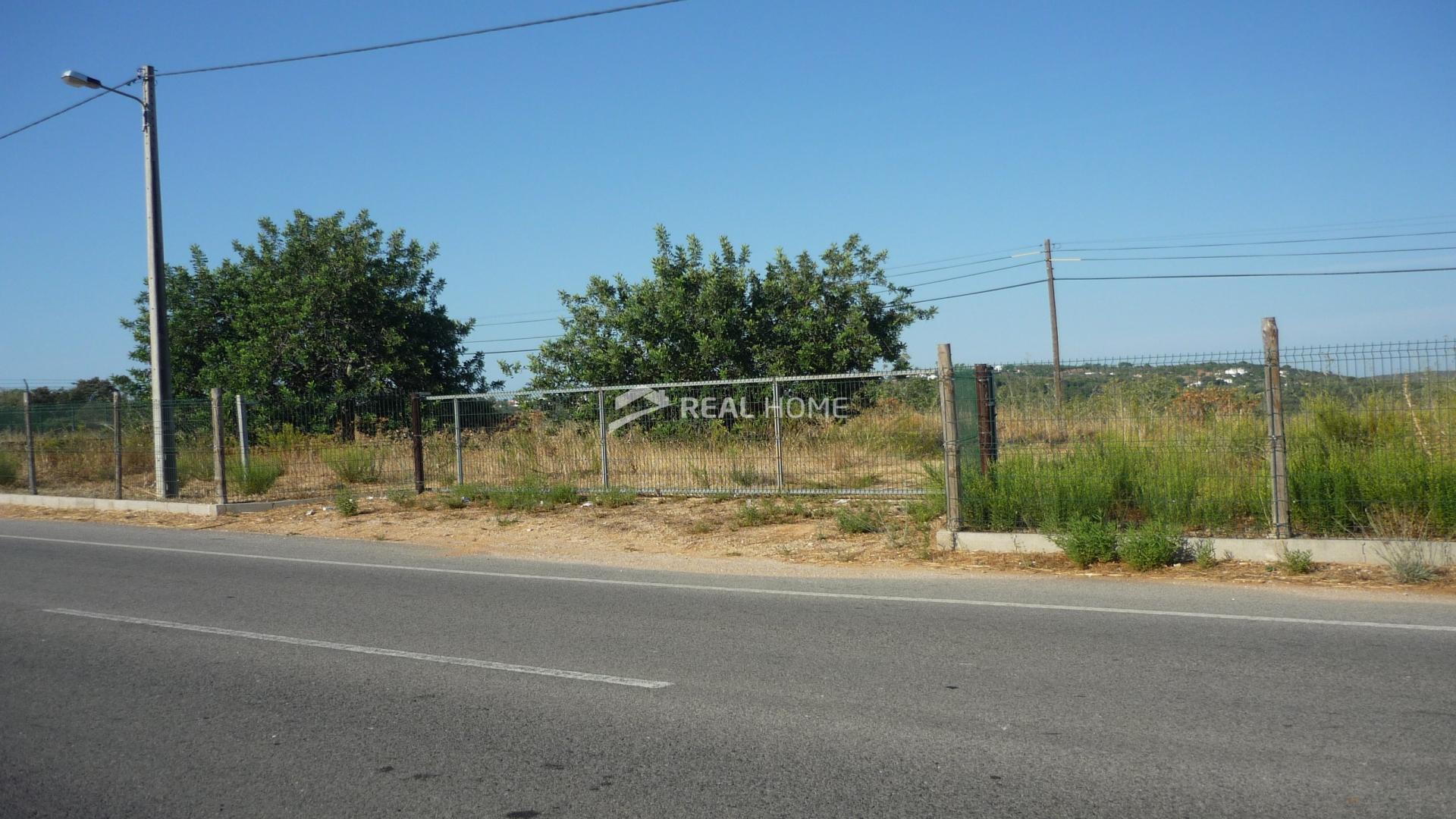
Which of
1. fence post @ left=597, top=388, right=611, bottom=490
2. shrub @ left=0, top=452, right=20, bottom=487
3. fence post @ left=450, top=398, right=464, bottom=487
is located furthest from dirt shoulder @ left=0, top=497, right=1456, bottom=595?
shrub @ left=0, top=452, right=20, bottom=487

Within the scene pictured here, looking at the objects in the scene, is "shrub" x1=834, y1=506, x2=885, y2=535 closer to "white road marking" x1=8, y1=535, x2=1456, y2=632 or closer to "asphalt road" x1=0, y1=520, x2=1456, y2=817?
"asphalt road" x1=0, y1=520, x2=1456, y2=817

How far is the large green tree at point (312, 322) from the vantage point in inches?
1219

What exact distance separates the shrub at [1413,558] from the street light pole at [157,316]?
63.6ft

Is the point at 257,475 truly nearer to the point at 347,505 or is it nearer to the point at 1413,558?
the point at 347,505

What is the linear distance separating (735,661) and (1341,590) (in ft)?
18.1

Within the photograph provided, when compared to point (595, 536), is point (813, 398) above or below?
above

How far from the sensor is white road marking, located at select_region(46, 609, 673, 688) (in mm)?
6445

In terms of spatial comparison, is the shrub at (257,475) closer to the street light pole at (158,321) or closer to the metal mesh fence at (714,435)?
the street light pole at (158,321)

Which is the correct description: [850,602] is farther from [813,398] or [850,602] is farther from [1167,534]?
[813,398]

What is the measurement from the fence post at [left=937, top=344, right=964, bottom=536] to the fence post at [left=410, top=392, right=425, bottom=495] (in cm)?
1049

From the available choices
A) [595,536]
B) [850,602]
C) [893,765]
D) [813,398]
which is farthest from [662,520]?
[893,765]

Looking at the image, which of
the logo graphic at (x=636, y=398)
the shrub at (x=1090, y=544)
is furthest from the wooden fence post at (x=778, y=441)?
the shrub at (x=1090, y=544)

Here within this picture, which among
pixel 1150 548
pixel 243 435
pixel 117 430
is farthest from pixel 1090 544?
pixel 117 430

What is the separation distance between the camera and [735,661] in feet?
22.4
